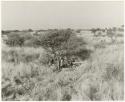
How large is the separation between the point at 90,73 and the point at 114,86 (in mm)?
372

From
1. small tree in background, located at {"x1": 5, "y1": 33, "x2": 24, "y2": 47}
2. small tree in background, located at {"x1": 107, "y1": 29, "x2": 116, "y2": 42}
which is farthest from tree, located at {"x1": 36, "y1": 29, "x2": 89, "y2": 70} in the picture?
small tree in background, located at {"x1": 107, "y1": 29, "x2": 116, "y2": 42}

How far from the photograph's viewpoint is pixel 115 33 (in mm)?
4148

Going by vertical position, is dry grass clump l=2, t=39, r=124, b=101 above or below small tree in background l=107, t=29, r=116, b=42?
below

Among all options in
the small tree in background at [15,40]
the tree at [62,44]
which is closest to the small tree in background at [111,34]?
the tree at [62,44]

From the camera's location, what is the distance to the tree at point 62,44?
404 centimetres

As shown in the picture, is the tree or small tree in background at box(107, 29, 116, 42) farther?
small tree in background at box(107, 29, 116, 42)

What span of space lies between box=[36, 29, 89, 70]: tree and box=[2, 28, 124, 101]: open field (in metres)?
0.12

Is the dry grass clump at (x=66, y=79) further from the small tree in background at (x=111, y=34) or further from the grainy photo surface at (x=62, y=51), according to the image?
the small tree in background at (x=111, y=34)

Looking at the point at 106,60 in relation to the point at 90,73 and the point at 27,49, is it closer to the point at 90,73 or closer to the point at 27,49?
the point at 90,73

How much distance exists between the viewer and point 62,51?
13.3 ft

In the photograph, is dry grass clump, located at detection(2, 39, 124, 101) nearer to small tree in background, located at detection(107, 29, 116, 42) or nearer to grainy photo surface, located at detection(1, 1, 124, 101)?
grainy photo surface, located at detection(1, 1, 124, 101)

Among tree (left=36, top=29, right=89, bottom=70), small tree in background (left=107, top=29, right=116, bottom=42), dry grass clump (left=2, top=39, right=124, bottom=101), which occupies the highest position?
small tree in background (left=107, top=29, right=116, bottom=42)

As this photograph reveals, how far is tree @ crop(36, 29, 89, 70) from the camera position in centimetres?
404

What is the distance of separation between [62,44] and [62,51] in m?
0.10
